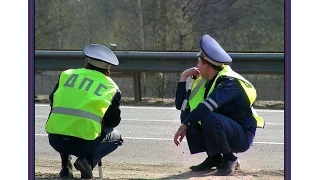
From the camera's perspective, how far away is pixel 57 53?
260 inches

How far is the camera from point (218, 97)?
15.6 ft

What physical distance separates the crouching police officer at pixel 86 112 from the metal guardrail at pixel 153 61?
27 cm

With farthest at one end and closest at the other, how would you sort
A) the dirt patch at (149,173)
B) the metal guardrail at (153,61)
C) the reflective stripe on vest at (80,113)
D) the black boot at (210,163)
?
the metal guardrail at (153,61), the black boot at (210,163), the dirt patch at (149,173), the reflective stripe on vest at (80,113)

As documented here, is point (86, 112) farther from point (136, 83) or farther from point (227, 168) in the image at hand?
point (136, 83)

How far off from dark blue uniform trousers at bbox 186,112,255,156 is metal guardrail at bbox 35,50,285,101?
48cm

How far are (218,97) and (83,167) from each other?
1012 mm

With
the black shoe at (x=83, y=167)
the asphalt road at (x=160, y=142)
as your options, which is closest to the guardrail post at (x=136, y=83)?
the asphalt road at (x=160, y=142)

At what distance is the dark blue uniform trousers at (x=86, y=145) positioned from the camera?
470 centimetres

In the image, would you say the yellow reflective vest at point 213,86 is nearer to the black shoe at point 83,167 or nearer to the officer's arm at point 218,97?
the officer's arm at point 218,97
